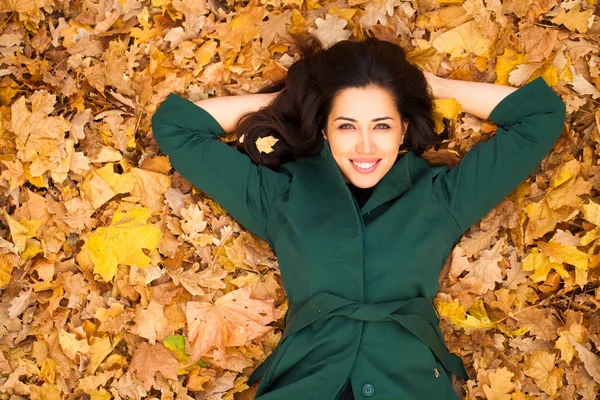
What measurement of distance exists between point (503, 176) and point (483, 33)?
2.89 ft

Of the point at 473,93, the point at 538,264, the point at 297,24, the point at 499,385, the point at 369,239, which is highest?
the point at 297,24

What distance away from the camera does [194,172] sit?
335 centimetres

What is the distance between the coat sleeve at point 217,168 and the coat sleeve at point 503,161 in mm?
875

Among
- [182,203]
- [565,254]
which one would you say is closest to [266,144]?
[182,203]

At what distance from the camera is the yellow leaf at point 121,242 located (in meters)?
3.50

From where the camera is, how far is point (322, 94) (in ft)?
10.9

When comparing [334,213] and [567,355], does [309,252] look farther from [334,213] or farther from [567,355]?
[567,355]

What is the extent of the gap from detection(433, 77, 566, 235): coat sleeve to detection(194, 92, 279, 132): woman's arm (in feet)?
3.50

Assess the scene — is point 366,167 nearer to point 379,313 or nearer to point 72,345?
point 379,313

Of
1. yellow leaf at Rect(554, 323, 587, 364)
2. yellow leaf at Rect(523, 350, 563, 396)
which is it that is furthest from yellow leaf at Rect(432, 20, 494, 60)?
yellow leaf at Rect(523, 350, 563, 396)

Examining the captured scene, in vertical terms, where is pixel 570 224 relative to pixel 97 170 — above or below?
below

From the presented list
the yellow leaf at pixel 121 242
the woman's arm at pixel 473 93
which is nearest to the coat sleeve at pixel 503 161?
the woman's arm at pixel 473 93

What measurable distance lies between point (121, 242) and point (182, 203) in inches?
15.6

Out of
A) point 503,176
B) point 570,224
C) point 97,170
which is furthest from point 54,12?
point 570,224
